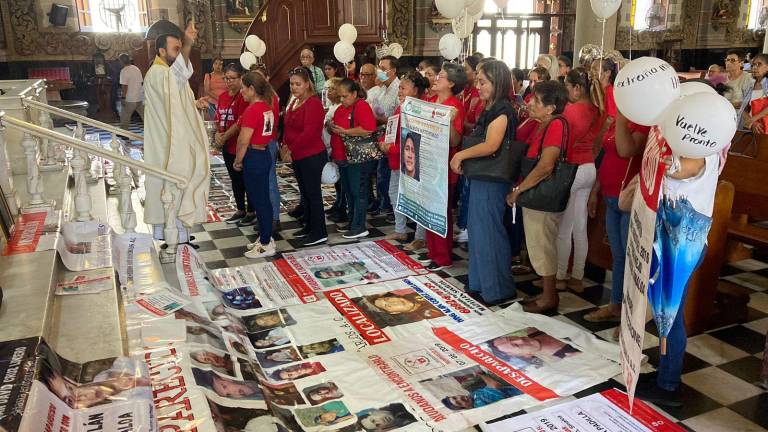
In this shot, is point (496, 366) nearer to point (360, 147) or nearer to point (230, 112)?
point (360, 147)

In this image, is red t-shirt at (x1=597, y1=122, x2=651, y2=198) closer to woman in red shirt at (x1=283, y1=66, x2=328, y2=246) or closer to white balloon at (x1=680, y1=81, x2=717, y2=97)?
white balloon at (x1=680, y1=81, x2=717, y2=97)

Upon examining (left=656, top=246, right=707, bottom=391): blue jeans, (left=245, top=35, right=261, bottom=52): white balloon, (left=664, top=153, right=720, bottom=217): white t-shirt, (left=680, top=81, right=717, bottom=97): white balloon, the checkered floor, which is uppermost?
(left=245, top=35, right=261, bottom=52): white balloon

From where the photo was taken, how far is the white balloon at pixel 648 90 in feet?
8.28

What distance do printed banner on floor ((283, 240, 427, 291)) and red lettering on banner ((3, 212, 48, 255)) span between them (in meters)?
1.82

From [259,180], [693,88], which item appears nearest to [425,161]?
[259,180]

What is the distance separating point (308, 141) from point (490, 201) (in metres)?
1.87

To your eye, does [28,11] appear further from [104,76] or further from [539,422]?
[539,422]

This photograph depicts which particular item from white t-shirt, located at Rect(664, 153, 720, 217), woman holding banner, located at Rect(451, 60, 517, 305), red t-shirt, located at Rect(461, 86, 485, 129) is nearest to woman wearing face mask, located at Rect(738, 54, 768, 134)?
red t-shirt, located at Rect(461, 86, 485, 129)

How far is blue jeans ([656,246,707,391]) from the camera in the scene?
2818 millimetres

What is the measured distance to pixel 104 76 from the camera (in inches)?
586

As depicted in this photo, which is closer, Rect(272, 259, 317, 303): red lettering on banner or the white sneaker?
Rect(272, 259, 317, 303): red lettering on banner

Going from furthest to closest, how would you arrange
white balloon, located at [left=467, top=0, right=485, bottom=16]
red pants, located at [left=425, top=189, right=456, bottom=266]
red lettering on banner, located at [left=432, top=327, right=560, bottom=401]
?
white balloon, located at [left=467, top=0, right=485, bottom=16] → red pants, located at [left=425, top=189, right=456, bottom=266] → red lettering on banner, located at [left=432, top=327, right=560, bottom=401]

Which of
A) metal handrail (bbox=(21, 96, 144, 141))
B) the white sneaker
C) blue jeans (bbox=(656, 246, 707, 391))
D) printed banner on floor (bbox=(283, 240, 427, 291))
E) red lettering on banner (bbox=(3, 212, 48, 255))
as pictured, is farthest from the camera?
metal handrail (bbox=(21, 96, 144, 141))

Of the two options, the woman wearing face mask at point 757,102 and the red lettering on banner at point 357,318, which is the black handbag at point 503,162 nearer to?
the red lettering on banner at point 357,318
